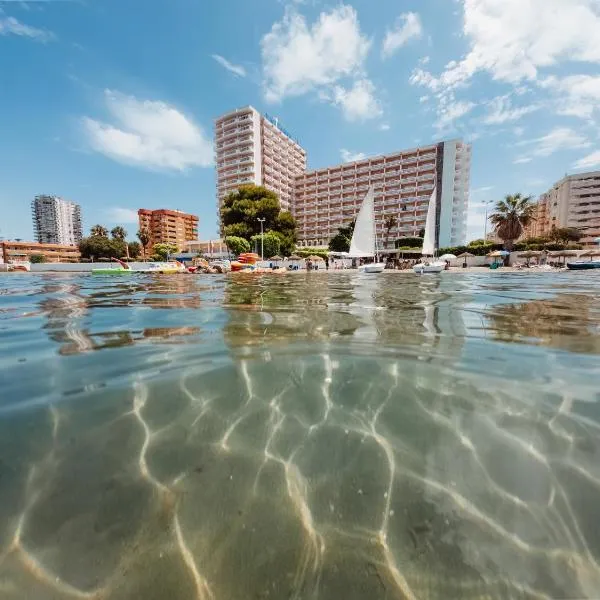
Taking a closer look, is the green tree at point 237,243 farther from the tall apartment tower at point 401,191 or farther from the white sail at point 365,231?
the tall apartment tower at point 401,191

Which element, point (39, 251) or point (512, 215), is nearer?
point (512, 215)

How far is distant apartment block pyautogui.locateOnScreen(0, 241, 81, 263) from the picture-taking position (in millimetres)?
95938

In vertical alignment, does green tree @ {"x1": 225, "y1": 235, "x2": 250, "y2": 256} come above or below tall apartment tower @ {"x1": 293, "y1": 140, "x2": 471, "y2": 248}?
below

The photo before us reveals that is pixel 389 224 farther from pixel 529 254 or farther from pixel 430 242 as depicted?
pixel 430 242

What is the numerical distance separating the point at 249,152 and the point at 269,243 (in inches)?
1493

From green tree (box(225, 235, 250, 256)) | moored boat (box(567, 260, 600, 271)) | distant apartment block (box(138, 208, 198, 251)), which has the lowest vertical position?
moored boat (box(567, 260, 600, 271))

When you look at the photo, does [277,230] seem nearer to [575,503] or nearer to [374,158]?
[374,158]

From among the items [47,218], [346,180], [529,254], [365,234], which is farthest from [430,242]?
[47,218]

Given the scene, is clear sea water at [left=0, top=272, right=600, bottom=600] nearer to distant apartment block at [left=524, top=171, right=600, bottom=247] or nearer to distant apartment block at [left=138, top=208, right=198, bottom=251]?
distant apartment block at [left=524, top=171, right=600, bottom=247]

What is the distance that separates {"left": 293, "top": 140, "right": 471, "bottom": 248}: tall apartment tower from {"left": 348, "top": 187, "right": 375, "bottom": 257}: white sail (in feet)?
166

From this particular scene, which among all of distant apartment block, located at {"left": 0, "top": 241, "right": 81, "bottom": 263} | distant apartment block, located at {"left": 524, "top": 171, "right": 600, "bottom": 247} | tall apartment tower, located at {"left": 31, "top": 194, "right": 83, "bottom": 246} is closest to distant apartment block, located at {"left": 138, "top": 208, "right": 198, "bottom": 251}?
distant apartment block, located at {"left": 0, "top": 241, "right": 81, "bottom": 263}

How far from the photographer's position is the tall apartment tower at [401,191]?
78.1m

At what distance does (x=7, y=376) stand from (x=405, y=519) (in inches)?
142

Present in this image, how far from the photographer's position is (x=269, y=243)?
2229 inches
